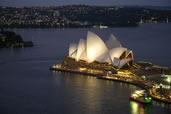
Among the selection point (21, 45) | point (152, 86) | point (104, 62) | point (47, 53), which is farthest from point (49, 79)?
point (21, 45)

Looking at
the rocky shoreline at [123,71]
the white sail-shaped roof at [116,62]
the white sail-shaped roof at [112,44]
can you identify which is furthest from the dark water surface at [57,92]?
the white sail-shaped roof at [112,44]

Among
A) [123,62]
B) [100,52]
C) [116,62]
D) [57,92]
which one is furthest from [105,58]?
[57,92]

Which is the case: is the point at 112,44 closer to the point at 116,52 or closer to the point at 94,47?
the point at 94,47

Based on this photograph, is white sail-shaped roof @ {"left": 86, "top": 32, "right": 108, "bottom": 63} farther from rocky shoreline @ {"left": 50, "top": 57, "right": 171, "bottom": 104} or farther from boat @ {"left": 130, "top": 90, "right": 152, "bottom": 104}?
boat @ {"left": 130, "top": 90, "right": 152, "bottom": 104}

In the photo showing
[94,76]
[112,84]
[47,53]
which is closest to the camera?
[112,84]

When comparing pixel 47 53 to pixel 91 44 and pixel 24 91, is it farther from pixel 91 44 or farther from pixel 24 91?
pixel 24 91

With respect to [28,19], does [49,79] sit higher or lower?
lower

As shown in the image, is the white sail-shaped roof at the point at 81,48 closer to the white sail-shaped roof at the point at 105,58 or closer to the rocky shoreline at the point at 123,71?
the rocky shoreline at the point at 123,71
